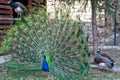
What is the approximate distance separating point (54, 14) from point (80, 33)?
664 millimetres

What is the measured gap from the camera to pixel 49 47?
4.89 m

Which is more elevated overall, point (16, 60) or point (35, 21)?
point (35, 21)

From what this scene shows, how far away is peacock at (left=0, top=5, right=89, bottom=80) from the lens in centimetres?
483

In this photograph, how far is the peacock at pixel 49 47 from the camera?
15.9 ft

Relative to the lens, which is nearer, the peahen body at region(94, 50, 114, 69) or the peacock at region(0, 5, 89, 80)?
the peacock at region(0, 5, 89, 80)

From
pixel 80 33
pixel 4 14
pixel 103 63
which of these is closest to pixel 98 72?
pixel 103 63

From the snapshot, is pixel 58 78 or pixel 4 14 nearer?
pixel 58 78

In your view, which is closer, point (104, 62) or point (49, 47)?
point (49, 47)

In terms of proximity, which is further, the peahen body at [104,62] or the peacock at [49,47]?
the peahen body at [104,62]

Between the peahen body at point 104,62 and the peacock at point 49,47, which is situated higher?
the peacock at point 49,47

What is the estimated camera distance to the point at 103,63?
6457 mm

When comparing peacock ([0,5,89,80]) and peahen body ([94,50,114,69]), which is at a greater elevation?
peacock ([0,5,89,80])

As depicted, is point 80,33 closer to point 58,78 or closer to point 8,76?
point 58,78

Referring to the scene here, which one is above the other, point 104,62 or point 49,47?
point 49,47
